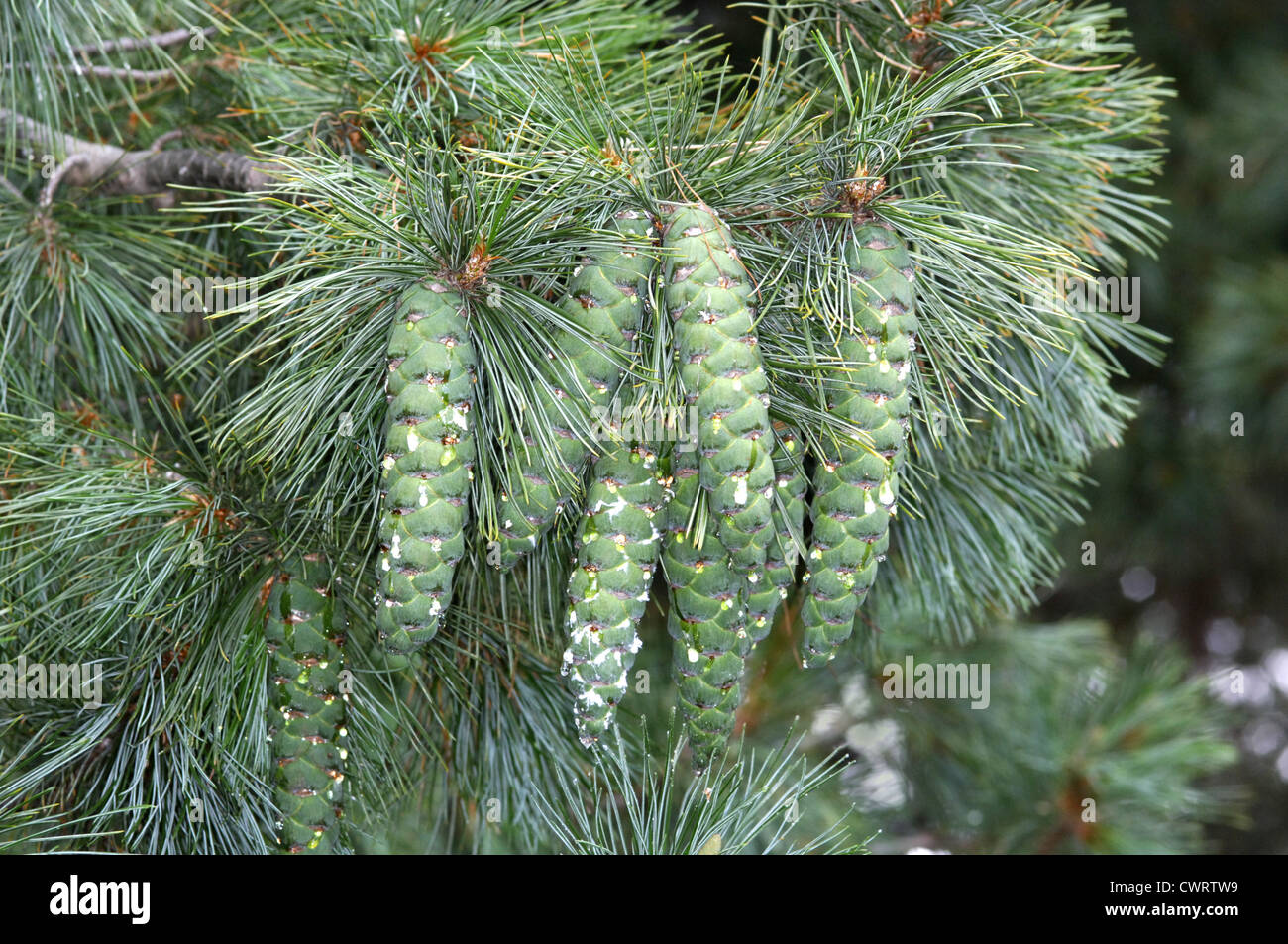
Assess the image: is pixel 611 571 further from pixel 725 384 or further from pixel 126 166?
pixel 126 166

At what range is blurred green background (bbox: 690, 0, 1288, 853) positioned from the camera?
2.48 metres

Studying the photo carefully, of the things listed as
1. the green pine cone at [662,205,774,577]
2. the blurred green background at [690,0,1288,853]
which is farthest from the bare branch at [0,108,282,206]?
the blurred green background at [690,0,1288,853]

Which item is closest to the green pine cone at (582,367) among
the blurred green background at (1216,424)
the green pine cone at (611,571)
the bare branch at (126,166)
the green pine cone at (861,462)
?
the green pine cone at (611,571)

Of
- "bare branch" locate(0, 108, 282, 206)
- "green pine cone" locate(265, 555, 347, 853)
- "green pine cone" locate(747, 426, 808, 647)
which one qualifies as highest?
"bare branch" locate(0, 108, 282, 206)

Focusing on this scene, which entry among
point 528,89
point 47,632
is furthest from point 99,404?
point 528,89

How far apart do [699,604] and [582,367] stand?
17 cm

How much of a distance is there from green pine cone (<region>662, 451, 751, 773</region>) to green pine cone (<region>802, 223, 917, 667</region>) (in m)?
0.05

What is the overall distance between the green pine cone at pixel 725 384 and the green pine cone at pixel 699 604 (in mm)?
39

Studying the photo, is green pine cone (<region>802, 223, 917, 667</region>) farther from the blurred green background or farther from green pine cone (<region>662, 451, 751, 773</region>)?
the blurred green background

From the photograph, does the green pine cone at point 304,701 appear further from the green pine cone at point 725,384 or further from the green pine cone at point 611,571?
the green pine cone at point 725,384

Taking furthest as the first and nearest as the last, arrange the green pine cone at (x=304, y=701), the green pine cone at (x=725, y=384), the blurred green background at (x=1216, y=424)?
the blurred green background at (x=1216, y=424), the green pine cone at (x=304, y=701), the green pine cone at (x=725, y=384)

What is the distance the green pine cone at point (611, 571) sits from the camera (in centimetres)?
68

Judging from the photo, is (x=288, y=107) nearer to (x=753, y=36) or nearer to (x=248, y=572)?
(x=248, y=572)

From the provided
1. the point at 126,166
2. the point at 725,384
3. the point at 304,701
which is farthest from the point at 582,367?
the point at 126,166
